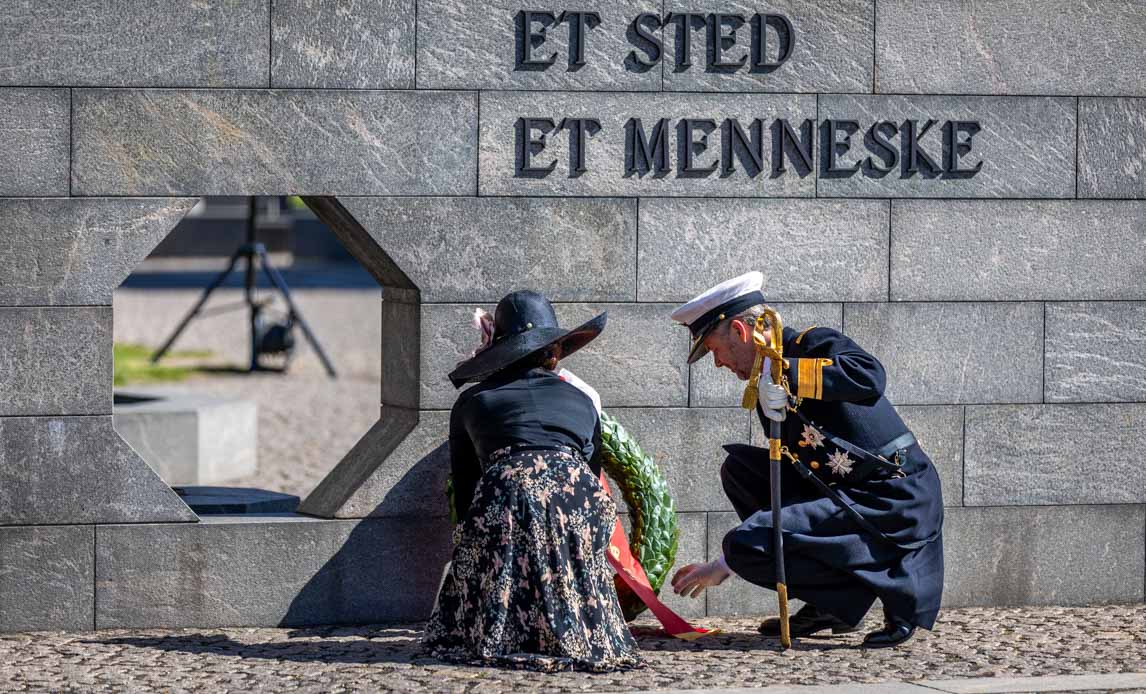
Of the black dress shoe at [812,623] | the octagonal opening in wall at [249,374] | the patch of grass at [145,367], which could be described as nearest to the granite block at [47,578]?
the octagonal opening in wall at [249,374]

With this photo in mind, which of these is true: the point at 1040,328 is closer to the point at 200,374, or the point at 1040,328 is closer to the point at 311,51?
the point at 311,51

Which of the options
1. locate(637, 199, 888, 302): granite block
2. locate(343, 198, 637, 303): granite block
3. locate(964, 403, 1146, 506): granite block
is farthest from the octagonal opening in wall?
locate(964, 403, 1146, 506): granite block

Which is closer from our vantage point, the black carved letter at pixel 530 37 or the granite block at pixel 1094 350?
the black carved letter at pixel 530 37

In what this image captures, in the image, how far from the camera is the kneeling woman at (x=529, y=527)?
6.64 meters

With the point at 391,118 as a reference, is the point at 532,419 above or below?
below

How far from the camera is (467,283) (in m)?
7.75

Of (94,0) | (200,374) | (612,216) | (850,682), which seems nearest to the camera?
(850,682)

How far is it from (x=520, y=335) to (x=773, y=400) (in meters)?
1.01

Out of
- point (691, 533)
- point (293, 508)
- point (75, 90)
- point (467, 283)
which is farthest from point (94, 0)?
point (691, 533)

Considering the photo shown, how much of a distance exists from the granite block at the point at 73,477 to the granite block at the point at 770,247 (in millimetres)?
2310

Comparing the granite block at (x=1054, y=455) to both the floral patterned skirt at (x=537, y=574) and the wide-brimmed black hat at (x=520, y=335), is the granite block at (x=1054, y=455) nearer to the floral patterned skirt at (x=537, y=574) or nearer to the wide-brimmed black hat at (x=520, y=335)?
the wide-brimmed black hat at (x=520, y=335)

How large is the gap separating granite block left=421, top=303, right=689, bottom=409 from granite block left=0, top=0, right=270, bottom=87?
1.33 metres

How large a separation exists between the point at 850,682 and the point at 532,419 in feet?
5.02

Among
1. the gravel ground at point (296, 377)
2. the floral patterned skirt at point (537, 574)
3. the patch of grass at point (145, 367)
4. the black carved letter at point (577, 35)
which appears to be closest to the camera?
the floral patterned skirt at point (537, 574)
